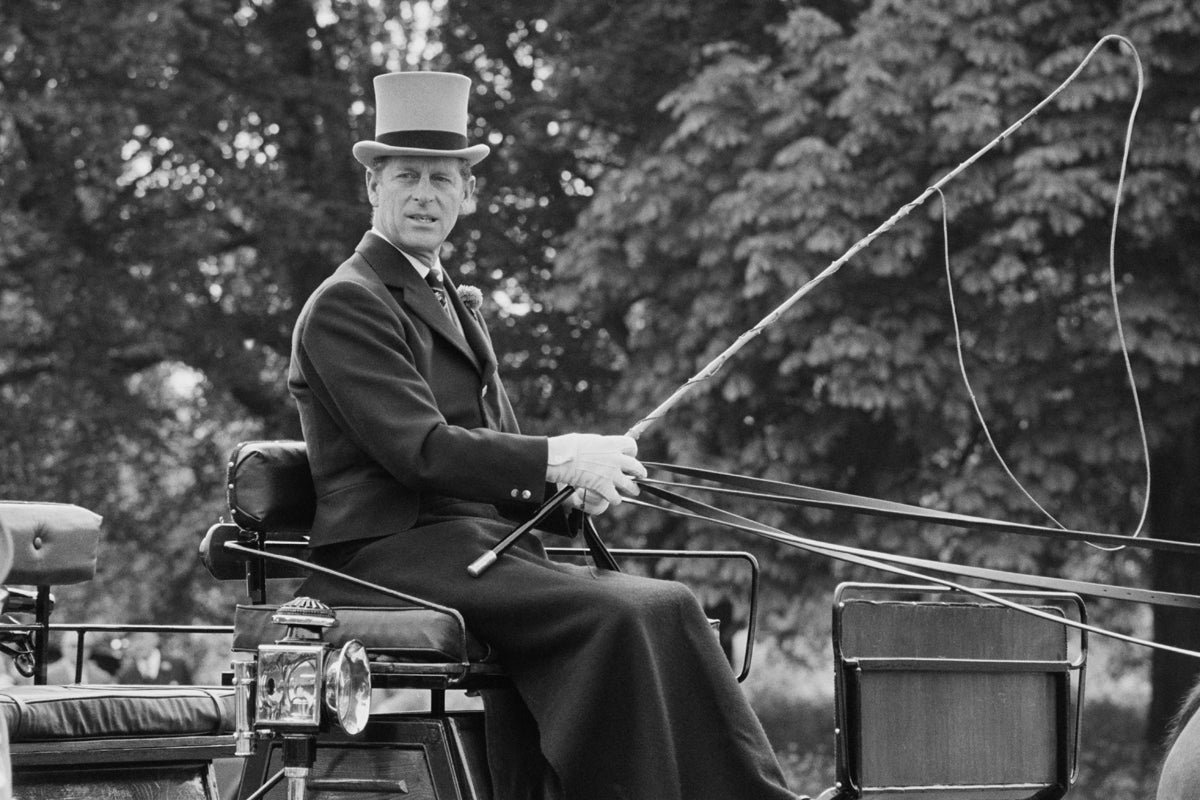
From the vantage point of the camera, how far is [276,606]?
3180 millimetres

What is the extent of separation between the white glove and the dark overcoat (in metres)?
0.03

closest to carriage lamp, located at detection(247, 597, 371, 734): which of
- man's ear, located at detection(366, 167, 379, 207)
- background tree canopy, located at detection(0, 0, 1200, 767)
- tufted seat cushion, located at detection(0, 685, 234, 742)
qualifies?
tufted seat cushion, located at detection(0, 685, 234, 742)

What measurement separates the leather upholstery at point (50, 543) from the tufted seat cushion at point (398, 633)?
0.75m

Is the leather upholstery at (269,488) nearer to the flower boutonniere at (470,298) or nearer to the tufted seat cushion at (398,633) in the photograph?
the tufted seat cushion at (398,633)

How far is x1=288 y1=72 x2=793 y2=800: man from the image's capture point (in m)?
3.04

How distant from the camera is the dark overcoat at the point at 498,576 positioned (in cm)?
303

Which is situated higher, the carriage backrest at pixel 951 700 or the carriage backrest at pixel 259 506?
the carriage backrest at pixel 259 506

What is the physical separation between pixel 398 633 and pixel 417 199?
97 cm

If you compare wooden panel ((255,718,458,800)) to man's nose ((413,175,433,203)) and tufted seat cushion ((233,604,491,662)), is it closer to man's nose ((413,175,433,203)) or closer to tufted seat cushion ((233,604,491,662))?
tufted seat cushion ((233,604,491,662))

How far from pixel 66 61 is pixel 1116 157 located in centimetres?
639

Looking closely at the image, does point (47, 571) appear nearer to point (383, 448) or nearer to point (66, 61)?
point (383, 448)

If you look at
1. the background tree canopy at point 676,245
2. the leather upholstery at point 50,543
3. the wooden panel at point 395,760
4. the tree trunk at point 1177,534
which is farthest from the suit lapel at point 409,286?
the tree trunk at point 1177,534

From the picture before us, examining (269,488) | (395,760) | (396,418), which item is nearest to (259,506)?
(269,488)

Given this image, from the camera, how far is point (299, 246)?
10.9 m
